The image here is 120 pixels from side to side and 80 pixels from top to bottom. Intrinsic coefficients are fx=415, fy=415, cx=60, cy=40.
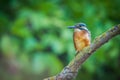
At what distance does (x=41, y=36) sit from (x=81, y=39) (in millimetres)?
1978

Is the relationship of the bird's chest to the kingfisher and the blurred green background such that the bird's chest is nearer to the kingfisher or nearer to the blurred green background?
the kingfisher

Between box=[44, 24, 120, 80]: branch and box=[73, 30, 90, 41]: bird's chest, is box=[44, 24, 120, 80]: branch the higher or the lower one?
the lower one

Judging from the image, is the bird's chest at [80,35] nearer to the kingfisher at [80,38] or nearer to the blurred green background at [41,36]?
the kingfisher at [80,38]

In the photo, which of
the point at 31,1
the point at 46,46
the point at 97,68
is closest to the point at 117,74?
the point at 97,68

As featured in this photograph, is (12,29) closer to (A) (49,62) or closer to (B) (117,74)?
(A) (49,62)

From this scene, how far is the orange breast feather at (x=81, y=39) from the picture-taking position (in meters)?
0.45

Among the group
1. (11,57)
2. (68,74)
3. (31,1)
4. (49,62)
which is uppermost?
(31,1)

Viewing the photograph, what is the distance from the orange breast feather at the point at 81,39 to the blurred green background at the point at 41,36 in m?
1.74

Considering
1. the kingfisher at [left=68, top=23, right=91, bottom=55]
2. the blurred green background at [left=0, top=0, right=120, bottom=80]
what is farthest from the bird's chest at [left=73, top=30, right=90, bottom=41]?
the blurred green background at [left=0, top=0, right=120, bottom=80]

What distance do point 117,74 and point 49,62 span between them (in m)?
0.56

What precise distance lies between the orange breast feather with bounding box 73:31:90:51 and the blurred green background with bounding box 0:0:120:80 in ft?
5.71

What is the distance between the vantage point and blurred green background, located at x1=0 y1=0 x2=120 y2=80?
7.57 feet

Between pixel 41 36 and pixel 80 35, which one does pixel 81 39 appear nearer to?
pixel 80 35

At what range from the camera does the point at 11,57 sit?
258 cm
